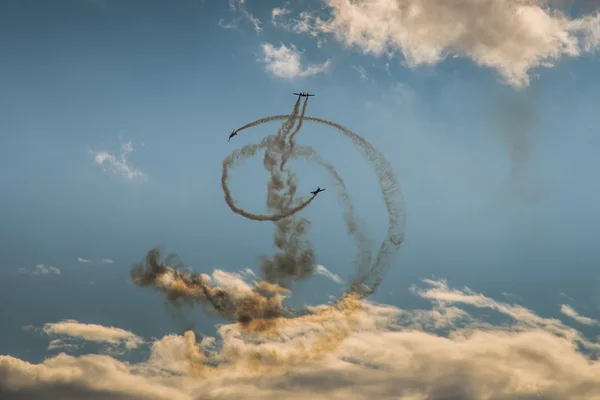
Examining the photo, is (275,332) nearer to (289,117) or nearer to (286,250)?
(286,250)

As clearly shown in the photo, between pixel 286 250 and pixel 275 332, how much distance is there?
80.4 feet

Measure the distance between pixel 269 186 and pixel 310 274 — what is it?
2916 cm

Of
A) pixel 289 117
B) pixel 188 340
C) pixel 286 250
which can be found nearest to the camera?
pixel 289 117

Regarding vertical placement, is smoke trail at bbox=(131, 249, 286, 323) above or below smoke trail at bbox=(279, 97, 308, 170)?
below

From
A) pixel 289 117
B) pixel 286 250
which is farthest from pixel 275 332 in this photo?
pixel 289 117

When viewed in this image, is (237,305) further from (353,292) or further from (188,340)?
(353,292)

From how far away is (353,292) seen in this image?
126625mm

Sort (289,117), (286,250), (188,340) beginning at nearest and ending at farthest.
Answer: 1. (289,117)
2. (286,250)
3. (188,340)

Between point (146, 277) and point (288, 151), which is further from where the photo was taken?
point (146, 277)

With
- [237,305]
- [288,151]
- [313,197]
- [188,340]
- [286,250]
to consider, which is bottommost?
[188,340]

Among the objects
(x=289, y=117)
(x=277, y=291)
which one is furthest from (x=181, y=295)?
(x=289, y=117)

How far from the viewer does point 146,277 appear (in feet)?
462

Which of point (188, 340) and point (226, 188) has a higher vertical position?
point (226, 188)

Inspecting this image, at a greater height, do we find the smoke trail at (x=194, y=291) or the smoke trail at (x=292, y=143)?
the smoke trail at (x=292, y=143)
